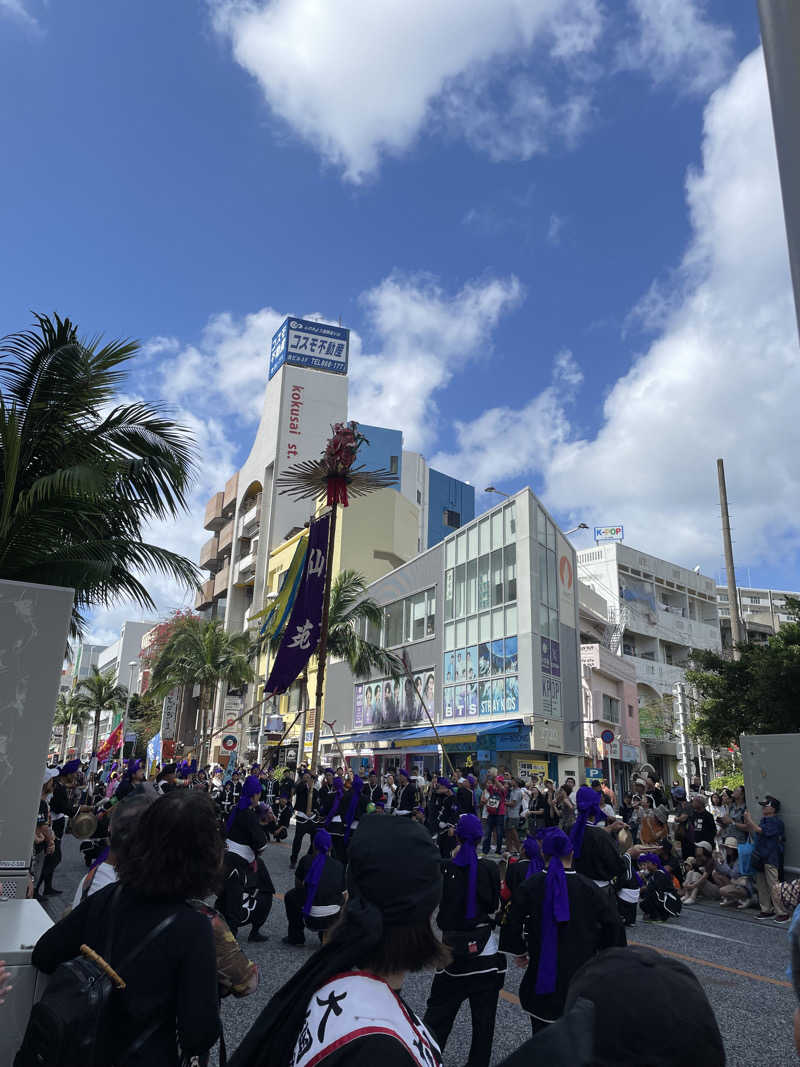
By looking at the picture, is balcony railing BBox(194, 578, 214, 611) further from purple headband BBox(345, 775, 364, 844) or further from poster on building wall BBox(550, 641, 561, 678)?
purple headband BBox(345, 775, 364, 844)

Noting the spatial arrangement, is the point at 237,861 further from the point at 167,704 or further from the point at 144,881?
the point at 167,704

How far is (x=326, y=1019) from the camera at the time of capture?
1.51 meters

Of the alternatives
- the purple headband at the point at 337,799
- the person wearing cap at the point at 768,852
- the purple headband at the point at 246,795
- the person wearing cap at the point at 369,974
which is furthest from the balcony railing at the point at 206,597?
the person wearing cap at the point at 369,974

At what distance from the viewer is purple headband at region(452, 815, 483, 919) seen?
4.98m

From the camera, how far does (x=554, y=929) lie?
4.32 metres

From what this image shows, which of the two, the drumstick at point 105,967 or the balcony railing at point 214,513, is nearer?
the drumstick at point 105,967

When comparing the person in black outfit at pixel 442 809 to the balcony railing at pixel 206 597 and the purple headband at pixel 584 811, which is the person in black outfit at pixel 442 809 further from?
the balcony railing at pixel 206 597

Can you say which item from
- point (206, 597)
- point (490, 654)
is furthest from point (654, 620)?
point (206, 597)

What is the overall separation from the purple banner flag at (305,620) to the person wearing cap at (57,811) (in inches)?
164

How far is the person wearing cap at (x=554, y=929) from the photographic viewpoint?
4.24 meters

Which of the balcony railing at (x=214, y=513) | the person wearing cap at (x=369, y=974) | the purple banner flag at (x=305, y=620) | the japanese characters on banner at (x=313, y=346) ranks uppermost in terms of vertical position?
the japanese characters on banner at (x=313, y=346)

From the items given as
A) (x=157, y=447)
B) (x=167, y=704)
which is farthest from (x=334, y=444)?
(x=167, y=704)

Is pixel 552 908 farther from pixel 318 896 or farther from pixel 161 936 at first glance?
pixel 318 896

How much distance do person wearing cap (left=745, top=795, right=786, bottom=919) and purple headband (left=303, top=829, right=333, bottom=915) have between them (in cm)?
726
